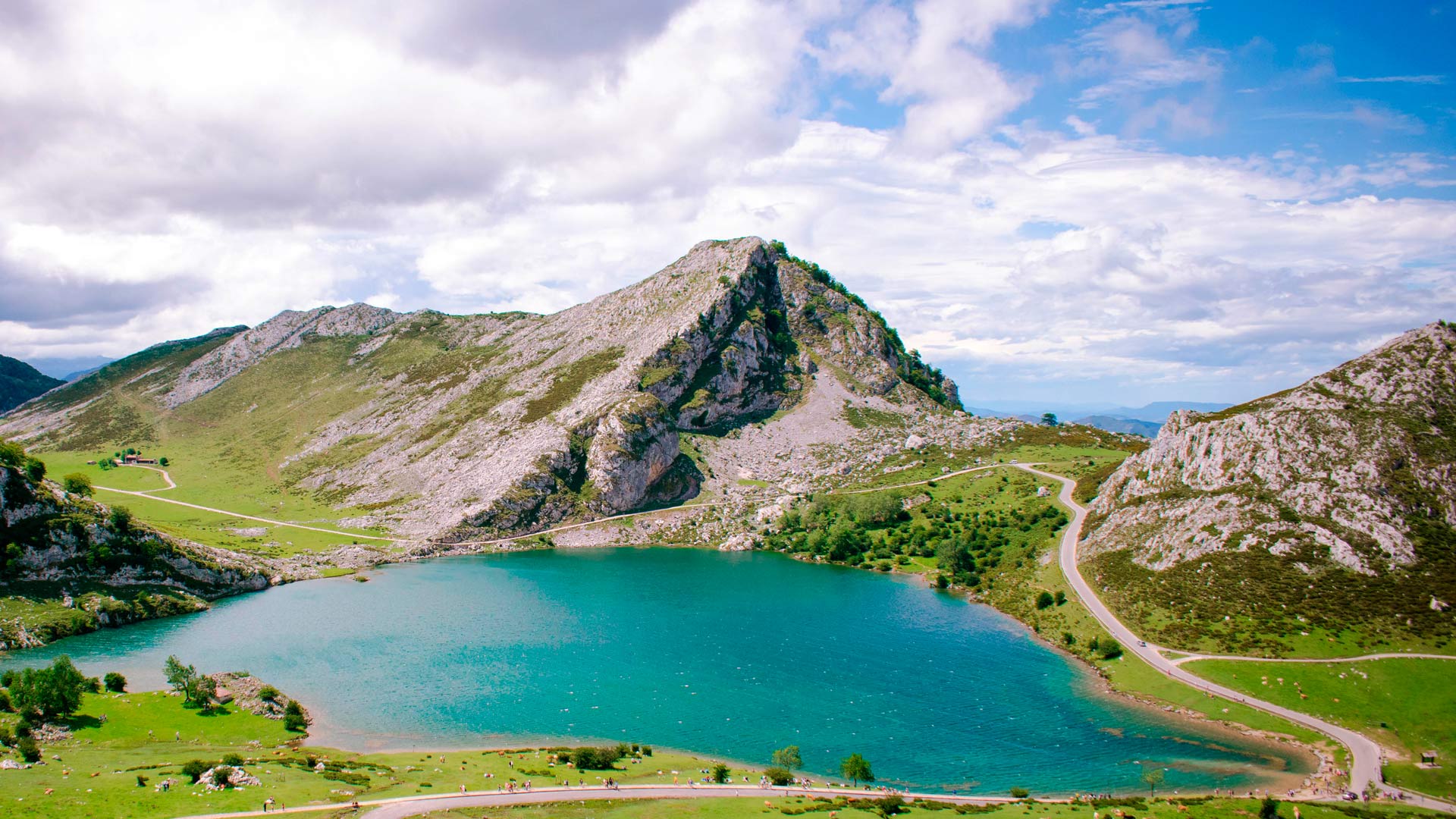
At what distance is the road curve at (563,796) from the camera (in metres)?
47.1

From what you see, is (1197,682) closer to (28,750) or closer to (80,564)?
(28,750)

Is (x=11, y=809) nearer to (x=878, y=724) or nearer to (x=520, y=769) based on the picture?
(x=520, y=769)

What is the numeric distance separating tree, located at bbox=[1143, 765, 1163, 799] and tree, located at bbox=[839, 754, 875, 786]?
20.5m

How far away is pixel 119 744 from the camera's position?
199 feet

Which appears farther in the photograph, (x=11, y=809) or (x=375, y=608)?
(x=375, y=608)

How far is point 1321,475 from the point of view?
92.8 m

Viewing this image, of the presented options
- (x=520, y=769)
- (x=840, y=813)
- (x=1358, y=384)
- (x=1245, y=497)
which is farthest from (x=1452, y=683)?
(x=520, y=769)

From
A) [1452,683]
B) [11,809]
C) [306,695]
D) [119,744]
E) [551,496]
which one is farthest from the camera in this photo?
[551,496]

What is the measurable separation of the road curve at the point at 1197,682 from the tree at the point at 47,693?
10438 cm

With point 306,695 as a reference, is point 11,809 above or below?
above

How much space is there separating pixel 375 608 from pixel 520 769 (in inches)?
2329

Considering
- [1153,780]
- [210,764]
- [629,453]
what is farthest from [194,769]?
[629,453]

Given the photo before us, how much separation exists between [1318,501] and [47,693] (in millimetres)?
135094

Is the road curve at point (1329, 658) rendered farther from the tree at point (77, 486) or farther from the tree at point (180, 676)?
the tree at point (77, 486)
